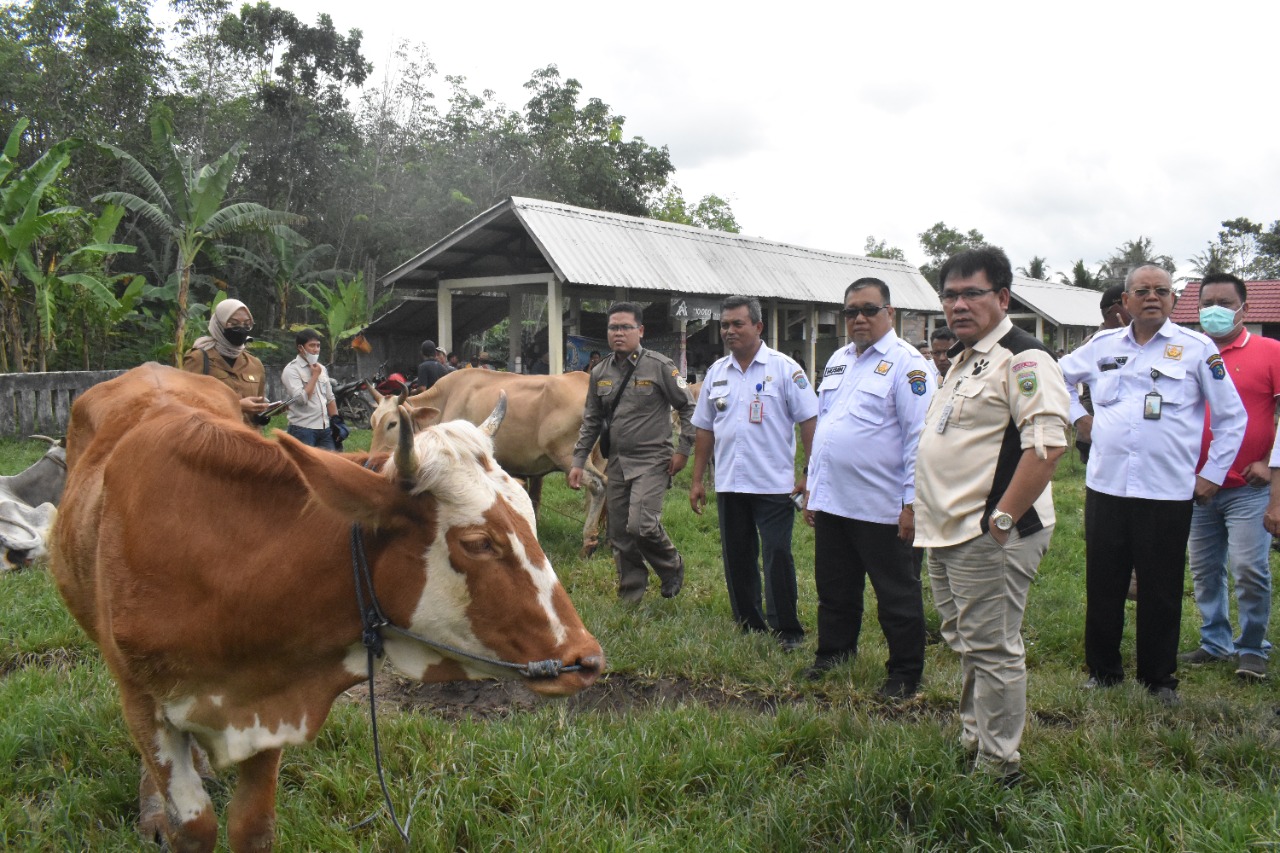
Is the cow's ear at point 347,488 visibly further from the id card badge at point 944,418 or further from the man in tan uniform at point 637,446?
the man in tan uniform at point 637,446

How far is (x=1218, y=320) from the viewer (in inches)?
200

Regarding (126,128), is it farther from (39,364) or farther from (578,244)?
(578,244)

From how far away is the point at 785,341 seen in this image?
19984mm

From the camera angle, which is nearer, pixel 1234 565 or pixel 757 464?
pixel 1234 565

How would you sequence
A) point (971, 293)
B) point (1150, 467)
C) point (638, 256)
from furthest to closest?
point (638, 256) → point (1150, 467) → point (971, 293)

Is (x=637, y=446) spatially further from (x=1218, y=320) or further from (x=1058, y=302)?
(x=1058, y=302)

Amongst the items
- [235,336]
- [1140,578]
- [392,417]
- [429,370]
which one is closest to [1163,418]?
[1140,578]

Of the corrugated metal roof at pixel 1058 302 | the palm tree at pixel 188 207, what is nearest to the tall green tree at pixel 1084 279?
the corrugated metal roof at pixel 1058 302

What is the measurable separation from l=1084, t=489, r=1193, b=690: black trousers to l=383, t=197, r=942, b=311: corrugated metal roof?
30.4 ft

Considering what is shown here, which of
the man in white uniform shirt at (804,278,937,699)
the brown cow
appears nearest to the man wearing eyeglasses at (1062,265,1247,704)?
the man in white uniform shirt at (804,278,937,699)

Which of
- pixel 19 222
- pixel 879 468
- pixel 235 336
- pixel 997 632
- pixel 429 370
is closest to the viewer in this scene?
pixel 997 632

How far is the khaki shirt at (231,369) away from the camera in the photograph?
5.90 m

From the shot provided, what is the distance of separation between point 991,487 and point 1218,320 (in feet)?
9.51

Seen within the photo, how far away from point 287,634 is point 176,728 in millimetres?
551
